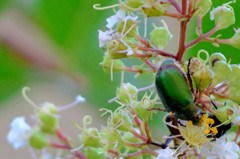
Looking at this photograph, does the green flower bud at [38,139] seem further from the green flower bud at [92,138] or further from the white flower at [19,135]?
the green flower bud at [92,138]

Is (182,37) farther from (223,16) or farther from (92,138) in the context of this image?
(92,138)

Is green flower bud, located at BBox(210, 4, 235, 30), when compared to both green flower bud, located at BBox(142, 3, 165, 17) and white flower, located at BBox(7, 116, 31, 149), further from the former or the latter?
white flower, located at BBox(7, 116, 31, 149)

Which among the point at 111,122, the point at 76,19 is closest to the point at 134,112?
the point at 111,122

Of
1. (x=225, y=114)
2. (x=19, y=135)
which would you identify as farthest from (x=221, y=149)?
(x=19, y=135)

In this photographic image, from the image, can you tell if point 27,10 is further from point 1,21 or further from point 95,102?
point 95,102

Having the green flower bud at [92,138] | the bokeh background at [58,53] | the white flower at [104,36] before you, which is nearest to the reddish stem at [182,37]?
the white flower at [104,36]
